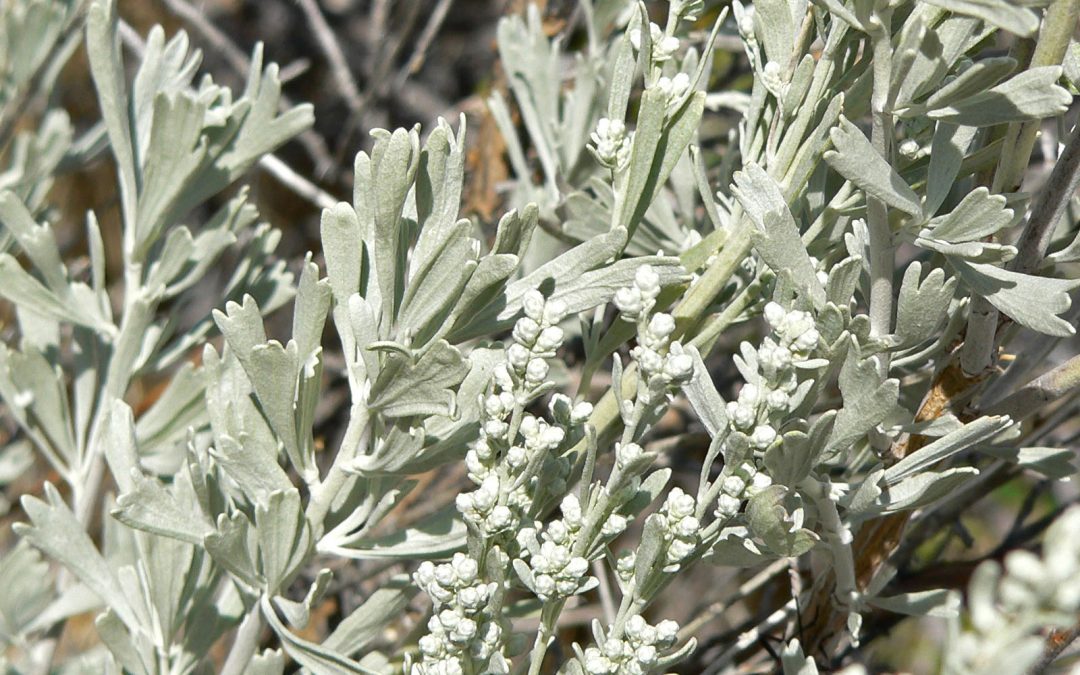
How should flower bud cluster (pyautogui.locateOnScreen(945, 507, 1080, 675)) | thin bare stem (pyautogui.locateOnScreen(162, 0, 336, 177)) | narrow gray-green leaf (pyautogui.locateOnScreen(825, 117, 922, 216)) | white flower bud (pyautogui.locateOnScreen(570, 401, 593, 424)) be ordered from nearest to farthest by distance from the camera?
flower bud cluster (pyautogui.locateOnScreen(945, 507, 1080, 675))
narrow gray-green leaf (pyautogui.locateOnScreen(825, 117, 922, 216))
white flower bud (pyautogui.locateOnScreen(570, 401, 593, 424))
thin bare stem (pyautogui.locateOnScreen(162, 0, 336, 177))

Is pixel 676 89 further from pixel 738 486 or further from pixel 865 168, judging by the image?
pixel 738 486

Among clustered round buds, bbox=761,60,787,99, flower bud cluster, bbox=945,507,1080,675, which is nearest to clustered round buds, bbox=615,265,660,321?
clustered round buds, bbox=761,60,787,99

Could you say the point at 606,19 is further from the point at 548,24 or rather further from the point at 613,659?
the point at 613,659

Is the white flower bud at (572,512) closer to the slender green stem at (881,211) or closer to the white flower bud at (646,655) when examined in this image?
the white flower bud at (646,655)

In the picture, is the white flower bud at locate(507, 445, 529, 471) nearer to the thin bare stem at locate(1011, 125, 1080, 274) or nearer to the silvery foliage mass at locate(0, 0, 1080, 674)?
the silvery foliage mass at locate(0, 0, 1080, 674)

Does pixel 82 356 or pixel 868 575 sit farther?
pixel 82 356

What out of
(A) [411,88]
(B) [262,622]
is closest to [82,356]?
(B) [262,622]

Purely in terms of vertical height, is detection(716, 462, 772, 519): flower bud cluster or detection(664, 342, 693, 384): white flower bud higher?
detection(664, 342, 693, 384): white flower bud
